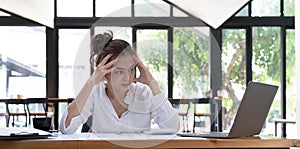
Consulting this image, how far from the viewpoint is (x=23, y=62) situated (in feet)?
31.2

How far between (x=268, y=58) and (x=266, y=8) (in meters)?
0.91

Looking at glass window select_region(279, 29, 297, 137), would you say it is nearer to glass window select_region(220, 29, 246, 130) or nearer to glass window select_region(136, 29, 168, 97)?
glass window select_region(220, 29, 246, 130)

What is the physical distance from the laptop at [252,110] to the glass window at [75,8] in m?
8.13

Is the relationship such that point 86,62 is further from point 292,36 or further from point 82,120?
point 292,36

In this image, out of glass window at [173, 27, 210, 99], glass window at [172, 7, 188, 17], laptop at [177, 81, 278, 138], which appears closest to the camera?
laptop at [177, 81, 278, 138]

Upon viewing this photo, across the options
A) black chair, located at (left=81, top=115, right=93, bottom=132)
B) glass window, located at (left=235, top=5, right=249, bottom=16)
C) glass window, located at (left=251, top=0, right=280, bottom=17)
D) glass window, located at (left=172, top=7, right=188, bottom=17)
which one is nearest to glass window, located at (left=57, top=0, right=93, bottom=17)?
glass window, located at (left=172, top=7, right=188, bottom=17)

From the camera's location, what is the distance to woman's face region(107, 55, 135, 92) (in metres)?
1.66

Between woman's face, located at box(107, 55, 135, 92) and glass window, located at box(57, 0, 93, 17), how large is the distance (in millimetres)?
7904

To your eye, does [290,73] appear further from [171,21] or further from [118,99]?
[118,99]

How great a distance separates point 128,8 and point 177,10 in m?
8.01

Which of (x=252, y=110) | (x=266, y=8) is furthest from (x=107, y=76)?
(x=266, y=8)

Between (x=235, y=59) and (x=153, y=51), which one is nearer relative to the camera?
(x=153, y=51)

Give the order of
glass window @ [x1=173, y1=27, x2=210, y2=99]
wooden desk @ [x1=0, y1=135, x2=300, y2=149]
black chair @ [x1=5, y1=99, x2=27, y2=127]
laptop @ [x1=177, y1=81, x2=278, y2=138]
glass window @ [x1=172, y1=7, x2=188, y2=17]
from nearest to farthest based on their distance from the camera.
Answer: wooden desk @ [x1=0, y1=135, x2=300, y2=149] → laptop @ [x1=177, y1=81, x2=278, y2=138] → glass window @ [x1=173, y1=27, x2=210, y2=99] → black chair @ [x1=5, y1=99, x2=27, y2=127] → glass window @ [x1=172, y1=7, x2=188, y2=17]

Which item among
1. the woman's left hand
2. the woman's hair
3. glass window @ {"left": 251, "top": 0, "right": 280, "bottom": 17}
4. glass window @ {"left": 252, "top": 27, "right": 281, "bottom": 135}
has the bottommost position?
the woman's left hand
